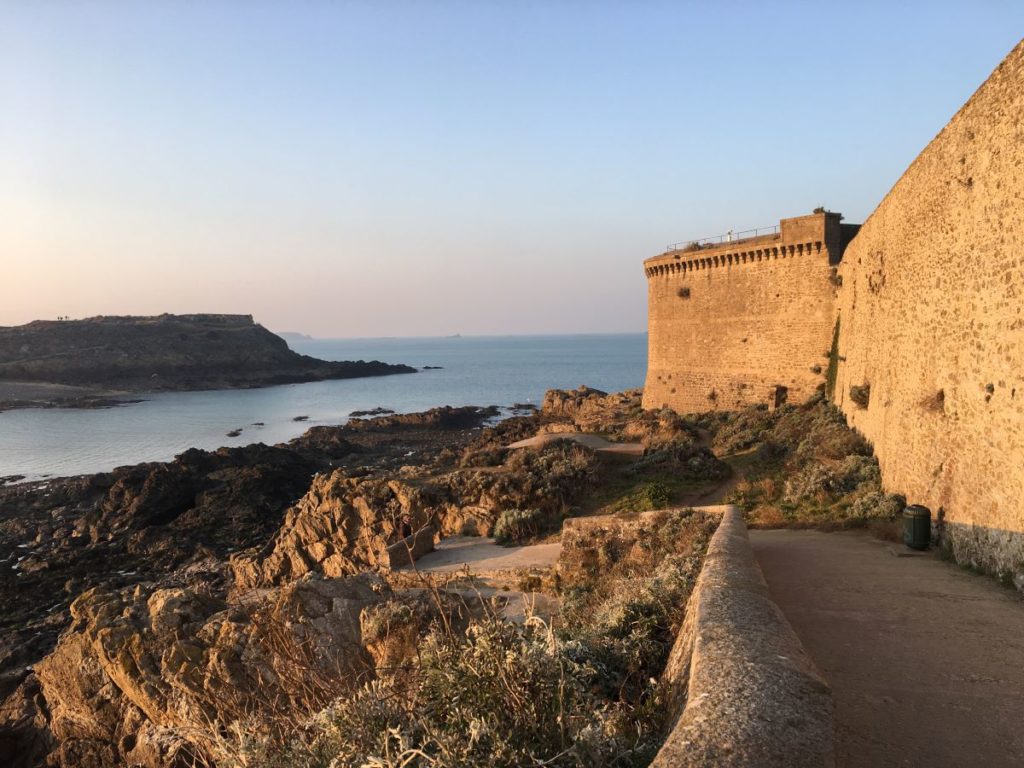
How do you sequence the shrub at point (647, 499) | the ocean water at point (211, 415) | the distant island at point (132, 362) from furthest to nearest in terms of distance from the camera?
the distant island at point (132, 362) < the ocean water at point (211, 415) < the shrub at point (647, 499)

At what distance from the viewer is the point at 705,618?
158 inches

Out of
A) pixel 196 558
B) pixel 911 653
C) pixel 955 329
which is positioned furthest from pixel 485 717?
pixel 196 558

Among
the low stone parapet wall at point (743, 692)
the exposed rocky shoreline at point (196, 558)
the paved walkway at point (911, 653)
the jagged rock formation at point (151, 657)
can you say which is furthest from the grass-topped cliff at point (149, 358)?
the low stone parapet wall at point (743, 692)

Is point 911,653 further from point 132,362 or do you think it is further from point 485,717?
point 132,362

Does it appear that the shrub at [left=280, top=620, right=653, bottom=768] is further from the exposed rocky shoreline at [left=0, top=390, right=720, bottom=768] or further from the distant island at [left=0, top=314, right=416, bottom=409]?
the distant island at [left=0, top=314, right=416, bottom=409]

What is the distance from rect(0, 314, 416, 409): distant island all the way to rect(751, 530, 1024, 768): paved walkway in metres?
76.3

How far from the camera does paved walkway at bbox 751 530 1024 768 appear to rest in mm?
3736

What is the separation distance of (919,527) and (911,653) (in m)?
4.42

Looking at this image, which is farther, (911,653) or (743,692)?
(911,653)

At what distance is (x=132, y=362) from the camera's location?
3423 inches

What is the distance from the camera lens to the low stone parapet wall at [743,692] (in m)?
2.52

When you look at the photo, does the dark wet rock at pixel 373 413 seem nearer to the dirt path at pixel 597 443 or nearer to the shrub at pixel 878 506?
the dirt path at pixel 597 443

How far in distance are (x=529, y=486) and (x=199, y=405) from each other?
197ft

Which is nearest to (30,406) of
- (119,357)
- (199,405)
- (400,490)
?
(199,405)
